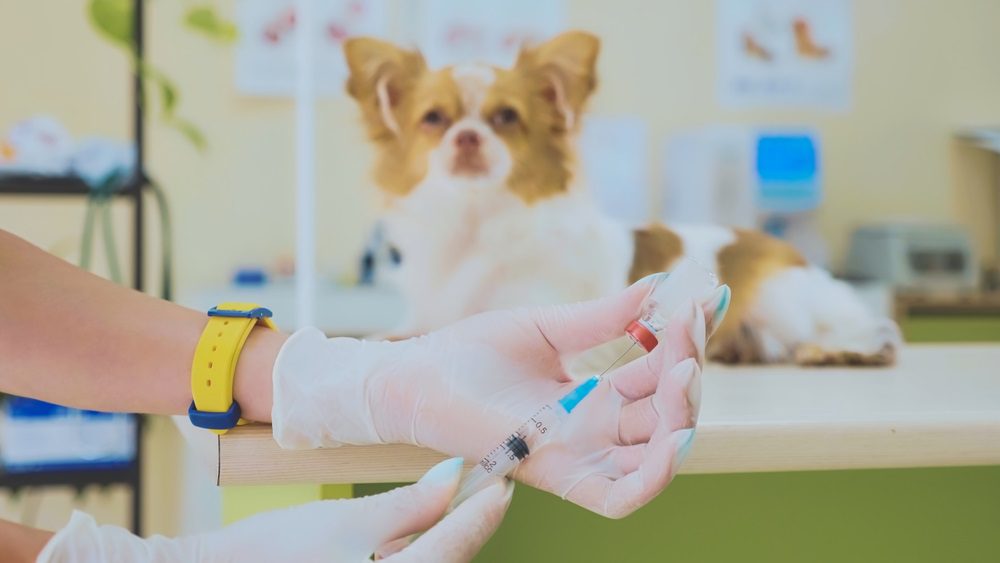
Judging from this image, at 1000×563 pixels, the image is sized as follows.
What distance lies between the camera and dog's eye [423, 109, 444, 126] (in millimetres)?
1202

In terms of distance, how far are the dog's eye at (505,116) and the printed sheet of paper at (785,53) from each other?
1.91m

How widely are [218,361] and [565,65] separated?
0.68 m

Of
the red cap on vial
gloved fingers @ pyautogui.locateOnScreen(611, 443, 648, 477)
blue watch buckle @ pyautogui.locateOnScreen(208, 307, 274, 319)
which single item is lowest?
gloved fingers @ pyautogui.locateOnScreen(611, 443, 648, 477)

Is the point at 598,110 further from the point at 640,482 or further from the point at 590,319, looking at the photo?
the point at 640,482

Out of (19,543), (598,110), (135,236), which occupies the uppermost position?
(598,110)

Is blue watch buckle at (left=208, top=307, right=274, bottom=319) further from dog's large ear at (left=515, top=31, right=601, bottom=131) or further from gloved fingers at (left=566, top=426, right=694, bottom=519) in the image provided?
dog's large ear at (left=515, top=31, right=601, bottom=131)

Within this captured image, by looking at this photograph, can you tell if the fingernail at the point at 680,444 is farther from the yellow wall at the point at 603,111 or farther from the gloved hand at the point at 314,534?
the yellow wall at the point at 603,111

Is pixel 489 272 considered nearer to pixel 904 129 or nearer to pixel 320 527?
pixel 320 527

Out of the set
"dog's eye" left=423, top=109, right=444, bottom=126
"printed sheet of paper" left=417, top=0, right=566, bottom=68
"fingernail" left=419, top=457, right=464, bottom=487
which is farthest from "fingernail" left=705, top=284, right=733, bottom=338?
"printed sheet of paper" left=417, top=0, right=566, bottom=68

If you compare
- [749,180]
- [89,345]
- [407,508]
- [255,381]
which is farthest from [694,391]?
[749,180]

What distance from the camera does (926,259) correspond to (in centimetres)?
266

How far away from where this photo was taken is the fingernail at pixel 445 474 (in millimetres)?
676

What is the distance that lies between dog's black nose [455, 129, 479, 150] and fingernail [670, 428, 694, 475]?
662mm

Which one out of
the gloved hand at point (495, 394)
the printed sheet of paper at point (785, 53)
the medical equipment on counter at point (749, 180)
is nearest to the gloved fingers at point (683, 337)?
the gloved hand at point (495, 394)
